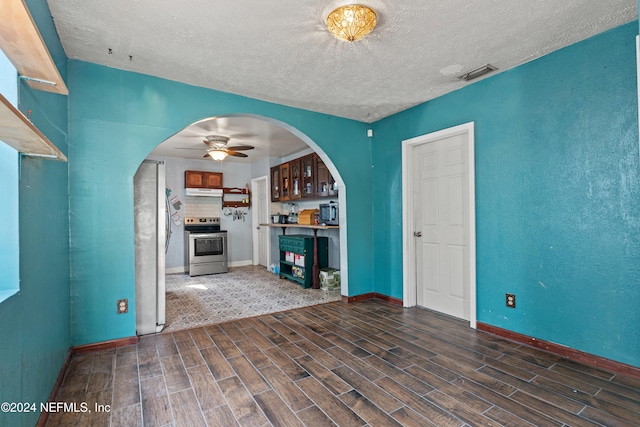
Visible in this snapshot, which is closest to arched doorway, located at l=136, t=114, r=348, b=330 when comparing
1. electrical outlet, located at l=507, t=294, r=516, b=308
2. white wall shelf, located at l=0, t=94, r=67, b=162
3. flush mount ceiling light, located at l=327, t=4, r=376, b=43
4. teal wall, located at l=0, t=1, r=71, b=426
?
teal wall, located at l=0, t=1, r=71, b=426

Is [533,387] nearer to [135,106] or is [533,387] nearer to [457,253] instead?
[457,253]

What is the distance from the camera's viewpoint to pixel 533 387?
2080mm

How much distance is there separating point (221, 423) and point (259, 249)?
5.70 metres

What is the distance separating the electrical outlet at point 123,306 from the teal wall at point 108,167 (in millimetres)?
29

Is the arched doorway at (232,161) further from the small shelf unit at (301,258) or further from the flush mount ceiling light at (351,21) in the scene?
the flush mount ceiling light at (351,21)

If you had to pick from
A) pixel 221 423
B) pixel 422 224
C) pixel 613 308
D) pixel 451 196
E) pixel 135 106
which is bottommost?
pixel 221 423

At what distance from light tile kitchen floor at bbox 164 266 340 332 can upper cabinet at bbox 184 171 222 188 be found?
195cm

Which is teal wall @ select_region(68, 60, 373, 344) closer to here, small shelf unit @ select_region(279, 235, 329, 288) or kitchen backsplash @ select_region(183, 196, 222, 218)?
small shelf unit @ select_region(279, 235, 329, 288)

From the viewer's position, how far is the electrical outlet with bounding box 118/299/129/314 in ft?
9.18

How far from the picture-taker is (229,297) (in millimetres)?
4453

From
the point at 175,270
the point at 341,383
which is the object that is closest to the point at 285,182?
the point at 175,270

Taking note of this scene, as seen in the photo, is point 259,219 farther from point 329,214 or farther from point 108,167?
point 108,167

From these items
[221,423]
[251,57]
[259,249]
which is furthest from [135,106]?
[259,249]

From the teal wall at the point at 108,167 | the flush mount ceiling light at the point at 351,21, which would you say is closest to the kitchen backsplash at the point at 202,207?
the teal wall at the point at 108,167
